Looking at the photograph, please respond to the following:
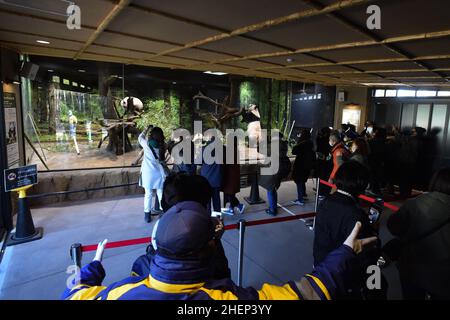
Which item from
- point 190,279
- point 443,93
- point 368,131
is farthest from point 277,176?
point 443,93

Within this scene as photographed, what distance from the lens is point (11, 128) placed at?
4.13m

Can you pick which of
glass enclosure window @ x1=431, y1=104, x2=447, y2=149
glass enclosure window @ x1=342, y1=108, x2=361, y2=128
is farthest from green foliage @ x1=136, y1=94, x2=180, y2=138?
glass enclosure window @ x1=431, y1=104, x2=447, y2=149

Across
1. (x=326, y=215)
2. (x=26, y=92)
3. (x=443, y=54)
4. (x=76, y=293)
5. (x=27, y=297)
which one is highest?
(x=443, y=54)

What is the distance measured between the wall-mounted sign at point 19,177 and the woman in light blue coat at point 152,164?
4.96ft

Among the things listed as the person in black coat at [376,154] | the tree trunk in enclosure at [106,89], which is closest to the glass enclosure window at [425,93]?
the person in black coat at [376,154]

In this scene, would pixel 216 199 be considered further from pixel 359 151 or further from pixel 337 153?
pixel 359 151

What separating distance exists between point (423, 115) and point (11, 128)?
8.83m

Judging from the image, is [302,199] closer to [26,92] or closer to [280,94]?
[280,94]

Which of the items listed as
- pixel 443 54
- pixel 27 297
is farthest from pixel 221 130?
pixel 27 297

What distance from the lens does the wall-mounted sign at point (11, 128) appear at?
395 centimetres

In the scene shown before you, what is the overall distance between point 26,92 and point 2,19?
290cm

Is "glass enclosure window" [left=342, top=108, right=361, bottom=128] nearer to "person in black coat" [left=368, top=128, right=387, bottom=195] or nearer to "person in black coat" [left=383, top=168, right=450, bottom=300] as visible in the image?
"person in black coat" [left=368, top=128, right=387, bottom=195]

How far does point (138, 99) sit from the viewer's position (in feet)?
21.9

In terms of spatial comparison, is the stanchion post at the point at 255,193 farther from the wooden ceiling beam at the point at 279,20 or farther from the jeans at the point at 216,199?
the wooden ceiling beam at the point at 279,20
